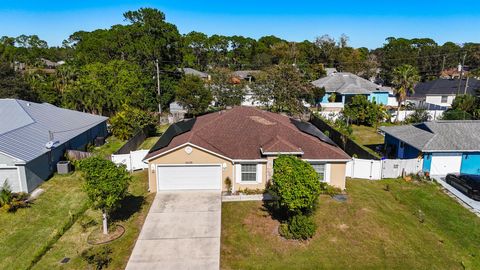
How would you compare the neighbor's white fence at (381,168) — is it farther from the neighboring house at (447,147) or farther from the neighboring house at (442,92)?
the neighboring house at (442,92)

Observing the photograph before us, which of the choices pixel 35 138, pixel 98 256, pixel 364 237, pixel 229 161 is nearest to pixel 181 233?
pixel 98 256

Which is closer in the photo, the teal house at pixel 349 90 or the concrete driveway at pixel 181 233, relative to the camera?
the concrete driveway at pixel 181 233

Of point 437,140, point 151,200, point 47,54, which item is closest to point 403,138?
point 437,140

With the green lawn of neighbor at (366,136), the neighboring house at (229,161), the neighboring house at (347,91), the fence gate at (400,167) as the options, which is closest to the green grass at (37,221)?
the neighboring house at (229,161)

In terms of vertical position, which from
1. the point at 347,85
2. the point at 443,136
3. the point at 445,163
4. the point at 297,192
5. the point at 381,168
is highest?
the point at 347,85

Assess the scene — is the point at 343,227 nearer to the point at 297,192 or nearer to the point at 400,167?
the point at 297,192

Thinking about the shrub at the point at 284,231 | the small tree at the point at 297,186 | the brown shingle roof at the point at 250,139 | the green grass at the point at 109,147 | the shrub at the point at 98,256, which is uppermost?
the brown shingle roof at the point at 250,139
